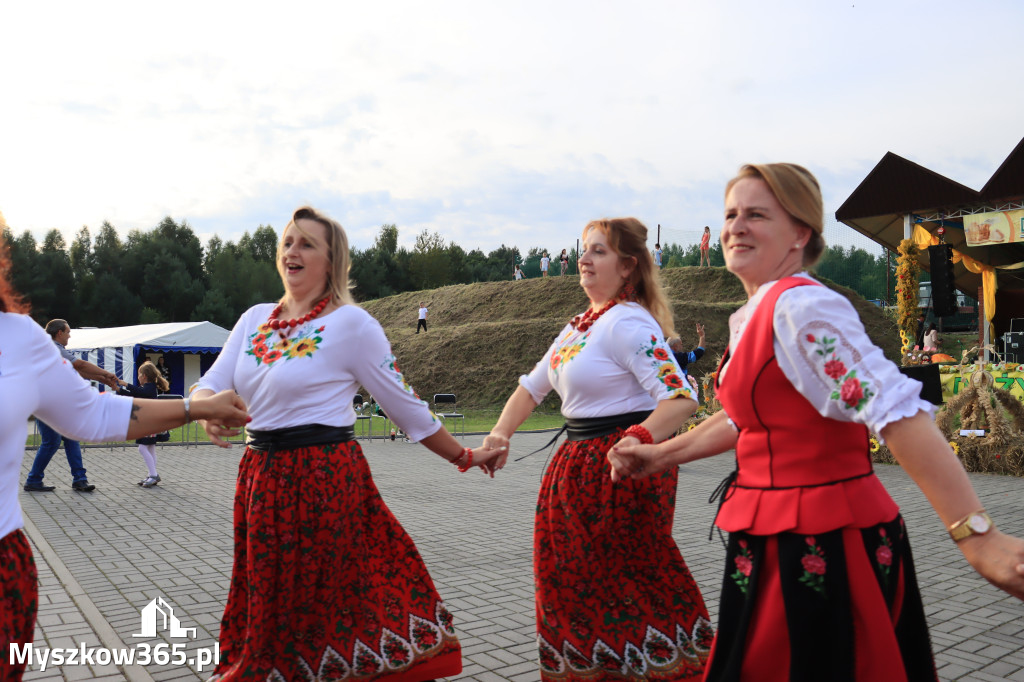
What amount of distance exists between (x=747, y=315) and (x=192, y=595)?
15.8ft

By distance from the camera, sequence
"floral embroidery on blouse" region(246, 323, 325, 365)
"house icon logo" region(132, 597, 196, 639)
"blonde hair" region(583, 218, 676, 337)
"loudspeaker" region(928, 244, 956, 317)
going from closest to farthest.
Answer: "floral embroidery on blouse" region(246, 323, 325, 365), "blonde hair" region(583, 218, 676, 337), "house icon logo" region(132, 597, 196, 639), "loudspeaker" region(928, 244, 956, 317)

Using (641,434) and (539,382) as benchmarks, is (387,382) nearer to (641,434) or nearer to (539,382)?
(539,382)

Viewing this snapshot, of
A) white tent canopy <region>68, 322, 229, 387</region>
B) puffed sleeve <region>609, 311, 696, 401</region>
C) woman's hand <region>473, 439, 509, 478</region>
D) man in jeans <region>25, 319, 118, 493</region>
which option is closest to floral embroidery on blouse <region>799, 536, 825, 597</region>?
puffed sleeve <region>609, 311, 696, 401</region>

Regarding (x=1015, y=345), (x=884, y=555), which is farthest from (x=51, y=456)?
(x=1015, y=345)

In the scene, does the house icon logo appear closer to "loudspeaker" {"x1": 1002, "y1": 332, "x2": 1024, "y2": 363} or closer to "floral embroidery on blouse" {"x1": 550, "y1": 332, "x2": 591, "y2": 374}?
"floral embroidery on blouse" {"x1": 550, "y1": 332, "x2": 591, "y2": 374}

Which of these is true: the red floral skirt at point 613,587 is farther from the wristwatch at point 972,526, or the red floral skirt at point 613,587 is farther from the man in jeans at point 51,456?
the man in jeans at point 51,456

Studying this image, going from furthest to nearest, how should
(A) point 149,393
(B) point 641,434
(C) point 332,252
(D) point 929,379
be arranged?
(A) point 149,393
(D) point 929,379
(C) point 332,252
(B) point 641,434

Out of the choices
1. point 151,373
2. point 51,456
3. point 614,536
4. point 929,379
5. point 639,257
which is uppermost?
point 639,257

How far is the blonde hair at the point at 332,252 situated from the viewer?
11.5 ft

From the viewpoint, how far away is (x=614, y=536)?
11.1 feet

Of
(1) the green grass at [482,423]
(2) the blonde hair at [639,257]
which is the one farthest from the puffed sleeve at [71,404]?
(1) the green grass at [482,423]

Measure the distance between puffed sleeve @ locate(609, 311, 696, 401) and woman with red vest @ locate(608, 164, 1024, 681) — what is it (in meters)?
1.27

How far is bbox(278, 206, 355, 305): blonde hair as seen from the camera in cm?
350

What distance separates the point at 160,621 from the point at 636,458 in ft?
12.0
